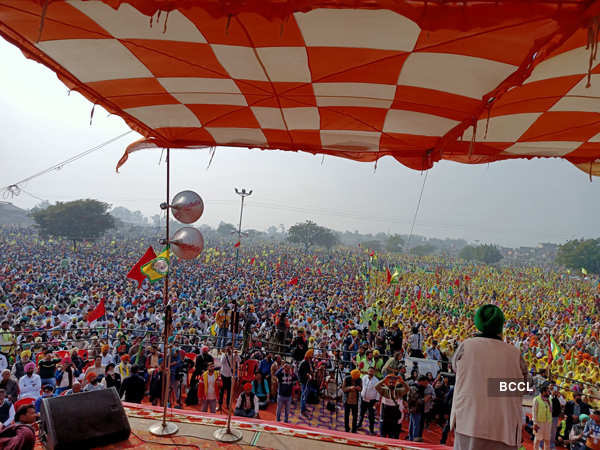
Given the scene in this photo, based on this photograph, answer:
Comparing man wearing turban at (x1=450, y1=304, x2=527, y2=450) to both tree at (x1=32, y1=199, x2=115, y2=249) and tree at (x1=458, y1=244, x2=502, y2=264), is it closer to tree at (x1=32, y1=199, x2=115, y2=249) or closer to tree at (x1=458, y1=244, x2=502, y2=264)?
tree at (x1=32, y1=199, x2=115, y2=249)

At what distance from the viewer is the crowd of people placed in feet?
17.7

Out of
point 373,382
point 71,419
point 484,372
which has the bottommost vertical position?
point 373,382

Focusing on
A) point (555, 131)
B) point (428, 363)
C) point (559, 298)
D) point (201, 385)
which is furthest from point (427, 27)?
point (559, 298)

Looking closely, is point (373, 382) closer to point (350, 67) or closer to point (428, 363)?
point (428, 363)

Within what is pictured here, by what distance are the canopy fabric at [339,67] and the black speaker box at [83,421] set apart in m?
2.18

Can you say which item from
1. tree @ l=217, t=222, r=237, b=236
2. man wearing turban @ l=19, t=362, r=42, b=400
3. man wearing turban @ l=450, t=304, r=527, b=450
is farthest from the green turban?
tree @ l=217, t=222, r=237, b=236

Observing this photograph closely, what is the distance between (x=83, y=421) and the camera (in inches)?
106

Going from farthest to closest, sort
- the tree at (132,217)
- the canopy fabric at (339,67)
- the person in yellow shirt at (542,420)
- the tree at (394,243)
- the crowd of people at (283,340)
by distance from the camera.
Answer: the tree at (132,217) → the tree at (394,243) → the crowd of people at (283,340) → the person in yellow shirt at (542,420) → the canopy fabric at (339,67)

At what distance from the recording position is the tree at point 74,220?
148ft

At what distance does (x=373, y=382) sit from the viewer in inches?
211

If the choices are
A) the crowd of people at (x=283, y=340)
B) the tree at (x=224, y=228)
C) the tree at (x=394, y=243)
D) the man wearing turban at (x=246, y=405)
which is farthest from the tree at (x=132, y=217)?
the man wearing turban at (x=246, y=405)

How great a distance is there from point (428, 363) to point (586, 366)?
4.79 metres

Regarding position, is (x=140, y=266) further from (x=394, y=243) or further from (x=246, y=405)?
(x=394, y=243)

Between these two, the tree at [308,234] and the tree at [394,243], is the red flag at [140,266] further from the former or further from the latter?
the tree at [394,243]
